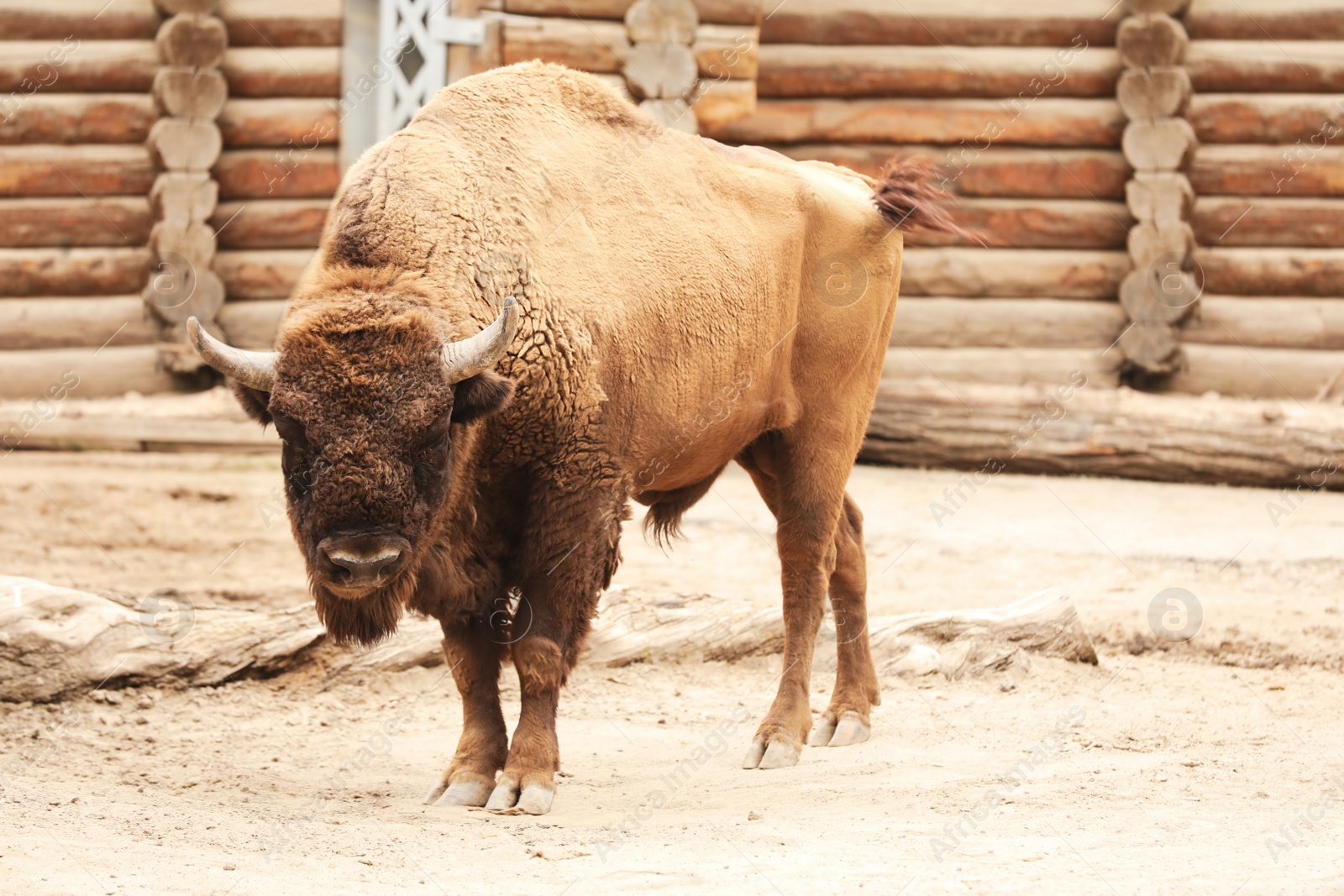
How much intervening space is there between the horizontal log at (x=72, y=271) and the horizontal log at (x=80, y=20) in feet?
6.52

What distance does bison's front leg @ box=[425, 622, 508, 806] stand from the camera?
4.48 meters

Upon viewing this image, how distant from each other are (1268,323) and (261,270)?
928 centimetres

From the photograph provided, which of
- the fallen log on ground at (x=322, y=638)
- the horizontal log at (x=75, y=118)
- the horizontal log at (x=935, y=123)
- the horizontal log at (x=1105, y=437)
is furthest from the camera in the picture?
the horizontal log at (x=75, y=118)

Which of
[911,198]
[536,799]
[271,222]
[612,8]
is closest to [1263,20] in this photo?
[612,8]

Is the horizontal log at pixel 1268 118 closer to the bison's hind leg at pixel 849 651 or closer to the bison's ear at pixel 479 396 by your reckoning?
the bison's hind leg at pixel 849 651

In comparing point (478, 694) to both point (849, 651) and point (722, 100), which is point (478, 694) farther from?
point (722, 100)

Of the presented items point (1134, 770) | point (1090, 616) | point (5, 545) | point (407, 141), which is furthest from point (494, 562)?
point (5, 545)

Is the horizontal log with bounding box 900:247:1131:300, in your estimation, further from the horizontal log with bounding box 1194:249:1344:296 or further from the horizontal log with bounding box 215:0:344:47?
the horizontal log with bounding box 215:0:344:47

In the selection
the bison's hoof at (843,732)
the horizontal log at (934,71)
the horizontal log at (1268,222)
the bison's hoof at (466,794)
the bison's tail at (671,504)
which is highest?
the horizontal log at (934,71)

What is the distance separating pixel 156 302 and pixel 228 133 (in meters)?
1.69

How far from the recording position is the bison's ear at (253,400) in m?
3.95

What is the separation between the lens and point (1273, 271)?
12.3 metres

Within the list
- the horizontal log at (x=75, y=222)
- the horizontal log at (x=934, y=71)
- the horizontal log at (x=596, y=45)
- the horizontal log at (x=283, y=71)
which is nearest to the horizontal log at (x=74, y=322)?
the horizontal log at (x=75, y=222)

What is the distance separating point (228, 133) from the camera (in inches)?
485
